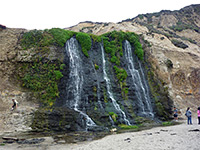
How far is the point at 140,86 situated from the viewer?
75.3 feet

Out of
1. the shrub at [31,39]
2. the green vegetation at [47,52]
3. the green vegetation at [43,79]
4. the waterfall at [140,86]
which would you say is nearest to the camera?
the green vegetation at [43,79]

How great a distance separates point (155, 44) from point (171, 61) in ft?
13.1

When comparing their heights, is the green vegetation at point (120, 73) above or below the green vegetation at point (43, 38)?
below

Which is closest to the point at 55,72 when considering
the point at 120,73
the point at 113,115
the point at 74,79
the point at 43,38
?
the point at 74,79

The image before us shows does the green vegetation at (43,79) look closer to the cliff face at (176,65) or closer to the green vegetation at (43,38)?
the green vegetation at (43,38)

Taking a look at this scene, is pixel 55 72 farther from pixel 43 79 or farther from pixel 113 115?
pixel 113 115

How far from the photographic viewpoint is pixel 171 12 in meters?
64.8

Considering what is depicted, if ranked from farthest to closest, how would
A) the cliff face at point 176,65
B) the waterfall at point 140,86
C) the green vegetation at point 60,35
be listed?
the cliff face at point 176,65 < the green vegetation at point 60,35 < the waterfall at point 140,86

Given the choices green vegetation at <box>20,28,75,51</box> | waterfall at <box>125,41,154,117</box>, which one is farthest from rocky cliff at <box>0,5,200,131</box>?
waterfall at <box>125,41,154,117</box>

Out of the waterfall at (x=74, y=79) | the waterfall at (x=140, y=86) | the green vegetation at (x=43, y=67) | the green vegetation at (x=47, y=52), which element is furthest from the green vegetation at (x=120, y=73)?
the green vegetation at (x=43, y=67)

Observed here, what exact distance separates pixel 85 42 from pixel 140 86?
8920mm

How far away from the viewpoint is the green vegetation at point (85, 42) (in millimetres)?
23389

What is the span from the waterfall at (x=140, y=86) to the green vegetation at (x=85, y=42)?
564 cm

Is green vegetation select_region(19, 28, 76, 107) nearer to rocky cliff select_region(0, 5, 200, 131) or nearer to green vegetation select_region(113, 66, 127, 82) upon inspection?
rocky cliff select_region(0, 5, 200, 131)
